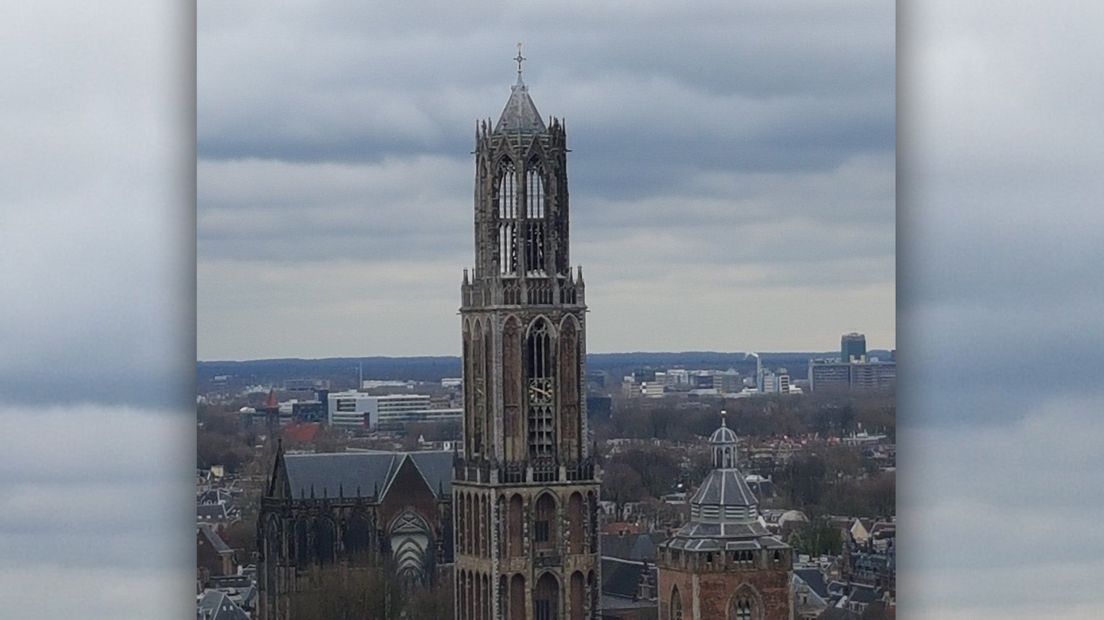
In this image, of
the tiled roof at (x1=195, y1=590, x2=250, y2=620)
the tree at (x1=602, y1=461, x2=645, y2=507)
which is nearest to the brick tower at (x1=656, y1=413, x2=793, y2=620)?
the tree at (x1=602, y1=461, x2=645, y2=507)

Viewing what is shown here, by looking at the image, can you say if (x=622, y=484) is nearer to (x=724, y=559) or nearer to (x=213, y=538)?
(x=724, y=559)

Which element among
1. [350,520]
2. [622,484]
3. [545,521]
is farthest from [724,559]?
[350,520]

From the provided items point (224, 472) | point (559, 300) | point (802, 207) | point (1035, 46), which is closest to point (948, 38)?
point (1035, 46)

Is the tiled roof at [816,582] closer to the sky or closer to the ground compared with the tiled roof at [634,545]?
closer to the ground

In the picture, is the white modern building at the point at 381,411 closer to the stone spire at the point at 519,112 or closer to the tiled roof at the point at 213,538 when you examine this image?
the tiled roof at the point at 213,538

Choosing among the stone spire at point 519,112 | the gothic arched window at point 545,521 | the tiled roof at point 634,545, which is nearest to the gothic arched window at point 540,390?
the gothic arched window at point 545,521

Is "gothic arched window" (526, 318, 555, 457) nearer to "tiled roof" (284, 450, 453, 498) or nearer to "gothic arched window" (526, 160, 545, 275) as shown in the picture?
"gothic arched window" (526, 160, 545, 275)
